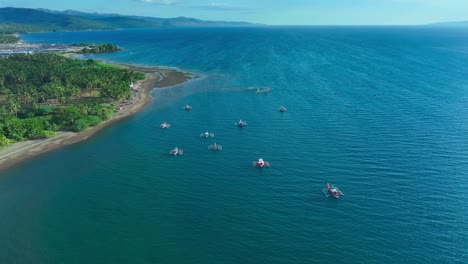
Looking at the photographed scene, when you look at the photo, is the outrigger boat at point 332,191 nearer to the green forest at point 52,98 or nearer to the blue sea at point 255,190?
the blue sea at point 255,190

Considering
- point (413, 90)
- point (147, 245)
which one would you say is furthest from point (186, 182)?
point (413, 90)

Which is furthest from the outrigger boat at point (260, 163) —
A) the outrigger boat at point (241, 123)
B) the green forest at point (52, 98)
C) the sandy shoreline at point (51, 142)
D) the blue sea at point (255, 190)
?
the green forest at point (52, 98)

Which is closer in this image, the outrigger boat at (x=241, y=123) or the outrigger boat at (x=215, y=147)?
the outrigger boat at (x=215, y=147)

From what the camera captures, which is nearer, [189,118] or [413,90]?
[189,118]

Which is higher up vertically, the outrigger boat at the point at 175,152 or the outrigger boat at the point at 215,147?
the outrigger boat at the point at 215,147

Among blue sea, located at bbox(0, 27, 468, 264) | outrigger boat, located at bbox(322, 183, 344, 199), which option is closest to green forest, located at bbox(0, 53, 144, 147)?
blue sea, located at bbox(0, 27, 468, 264)

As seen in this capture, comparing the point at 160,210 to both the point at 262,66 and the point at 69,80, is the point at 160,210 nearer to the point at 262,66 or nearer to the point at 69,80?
the point at 69,80
